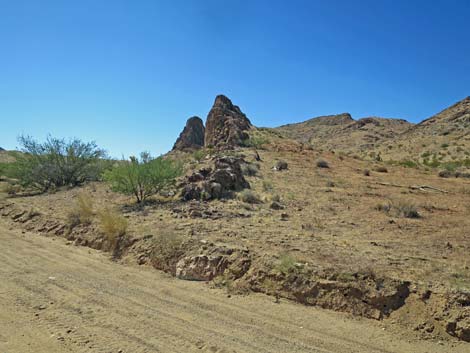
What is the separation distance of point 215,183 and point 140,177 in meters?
3.33

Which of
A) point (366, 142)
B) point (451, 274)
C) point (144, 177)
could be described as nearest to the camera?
point (451, 274)

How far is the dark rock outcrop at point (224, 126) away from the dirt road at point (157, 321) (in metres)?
23.6

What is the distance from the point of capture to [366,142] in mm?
63875

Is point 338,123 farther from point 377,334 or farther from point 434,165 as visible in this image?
point 377,334

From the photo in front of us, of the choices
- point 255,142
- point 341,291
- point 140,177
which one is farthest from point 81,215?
point 255,142

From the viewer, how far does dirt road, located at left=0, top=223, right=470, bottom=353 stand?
527 centimetres

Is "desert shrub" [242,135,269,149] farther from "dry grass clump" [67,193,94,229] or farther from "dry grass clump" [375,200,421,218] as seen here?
"dry grass clump" [67,193,94,229]

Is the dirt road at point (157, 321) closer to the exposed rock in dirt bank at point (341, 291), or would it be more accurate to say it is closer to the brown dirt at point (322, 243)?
the exposed rock in dirt bank at point (341, 291)

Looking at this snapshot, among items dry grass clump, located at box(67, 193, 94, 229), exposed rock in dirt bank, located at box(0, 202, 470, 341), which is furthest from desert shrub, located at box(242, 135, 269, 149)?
exposed rock in dirt bank, located at box(0, 202, 470, 341)

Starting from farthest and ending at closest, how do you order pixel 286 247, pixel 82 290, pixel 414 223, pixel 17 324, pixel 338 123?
pixel 338 123 → pixel 414 223 → pixel 286 247 → pixel 82 290 → pixel 17 324

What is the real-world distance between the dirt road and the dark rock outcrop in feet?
77.3

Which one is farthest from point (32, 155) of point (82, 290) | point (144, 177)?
point (82, 290)

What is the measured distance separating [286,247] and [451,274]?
337 centimetres

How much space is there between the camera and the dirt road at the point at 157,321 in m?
5.27
